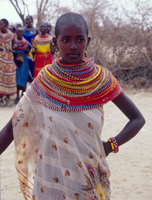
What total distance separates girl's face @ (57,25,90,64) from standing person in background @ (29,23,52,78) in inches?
230

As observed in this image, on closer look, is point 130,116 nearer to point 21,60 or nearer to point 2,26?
point 2,26

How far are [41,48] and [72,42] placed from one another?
6057 millimetres

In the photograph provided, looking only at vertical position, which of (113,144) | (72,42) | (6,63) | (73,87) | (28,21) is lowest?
(6,63)

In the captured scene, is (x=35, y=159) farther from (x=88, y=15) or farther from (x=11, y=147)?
(x=88, y=15)

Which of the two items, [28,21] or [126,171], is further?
[28,21]

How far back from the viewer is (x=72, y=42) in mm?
1333

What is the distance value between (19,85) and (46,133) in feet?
20.0

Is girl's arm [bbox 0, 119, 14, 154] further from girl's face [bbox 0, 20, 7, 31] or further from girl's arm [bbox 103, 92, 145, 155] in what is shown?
girl's face [bbox 0, 20, 7, 31]

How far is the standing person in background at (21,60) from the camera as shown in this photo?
22.6ft

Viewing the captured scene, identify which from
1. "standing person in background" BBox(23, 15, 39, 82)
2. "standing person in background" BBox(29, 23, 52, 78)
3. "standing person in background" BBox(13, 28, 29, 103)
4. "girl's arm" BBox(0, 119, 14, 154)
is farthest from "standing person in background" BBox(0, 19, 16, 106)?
"girl's arm" BBox(0, 119, 14, 154)

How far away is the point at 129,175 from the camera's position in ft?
10.4

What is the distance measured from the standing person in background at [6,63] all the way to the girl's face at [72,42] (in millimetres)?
5287

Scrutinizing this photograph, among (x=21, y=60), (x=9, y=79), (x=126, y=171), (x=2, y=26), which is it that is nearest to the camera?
(x=126, y=171)

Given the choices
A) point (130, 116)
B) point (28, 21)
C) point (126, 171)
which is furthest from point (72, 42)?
point (28, 21)
